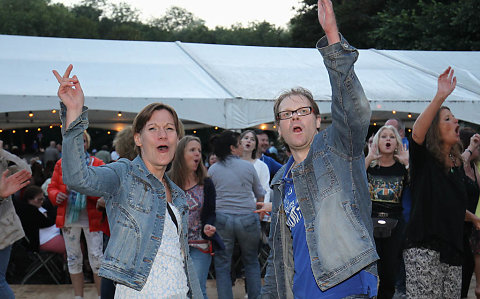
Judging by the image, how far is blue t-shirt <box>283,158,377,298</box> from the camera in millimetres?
2654

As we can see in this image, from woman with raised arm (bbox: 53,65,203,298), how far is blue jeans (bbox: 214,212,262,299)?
338 cm

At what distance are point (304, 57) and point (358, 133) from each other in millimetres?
8522

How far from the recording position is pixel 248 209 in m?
6.50

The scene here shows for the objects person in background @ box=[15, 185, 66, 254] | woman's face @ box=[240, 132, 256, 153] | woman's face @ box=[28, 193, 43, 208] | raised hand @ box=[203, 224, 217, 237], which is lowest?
person in background @ box=[15, 185, 66, 254]

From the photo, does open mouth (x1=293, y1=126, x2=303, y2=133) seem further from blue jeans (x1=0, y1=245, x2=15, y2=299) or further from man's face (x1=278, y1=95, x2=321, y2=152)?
blue jeans (x1=0, y1=245, x2=15, y2=299)

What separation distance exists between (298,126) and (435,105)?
174 centimetres

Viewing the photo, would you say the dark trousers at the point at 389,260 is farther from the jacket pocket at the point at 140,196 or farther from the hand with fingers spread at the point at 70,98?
the hand with fingers spread at the point at 70,98

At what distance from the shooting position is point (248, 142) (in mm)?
7707

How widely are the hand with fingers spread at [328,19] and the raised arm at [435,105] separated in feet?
6.10

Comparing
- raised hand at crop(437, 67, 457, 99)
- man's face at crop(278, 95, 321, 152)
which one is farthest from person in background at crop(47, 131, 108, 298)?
man's face at crop(278, 95, 321, 152)

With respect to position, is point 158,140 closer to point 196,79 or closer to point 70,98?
point 70,98

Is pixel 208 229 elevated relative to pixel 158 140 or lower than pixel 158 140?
lower

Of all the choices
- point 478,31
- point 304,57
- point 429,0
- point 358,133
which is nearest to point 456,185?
point 358,133

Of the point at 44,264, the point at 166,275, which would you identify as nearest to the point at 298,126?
the point at 166,275
